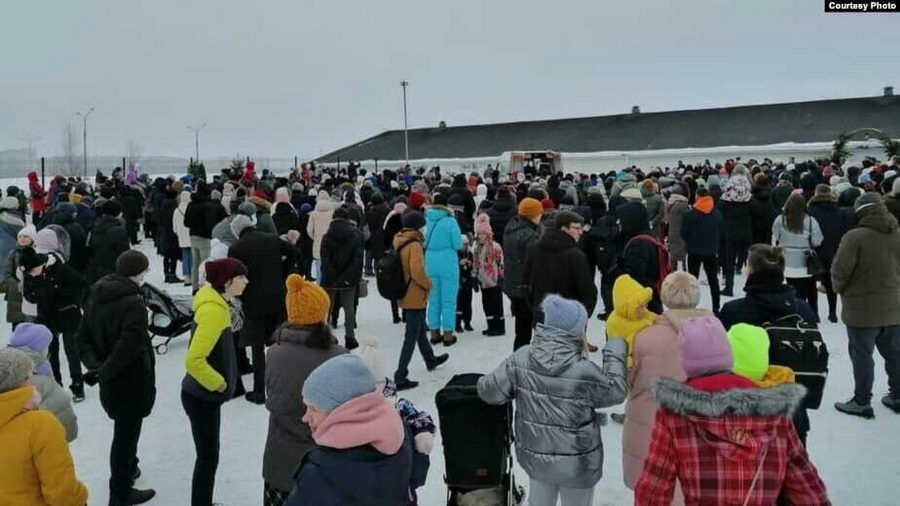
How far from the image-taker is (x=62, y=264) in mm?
6422

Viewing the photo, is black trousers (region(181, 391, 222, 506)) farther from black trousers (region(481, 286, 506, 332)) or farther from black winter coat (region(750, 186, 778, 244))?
black winter coat (region(750, 186, 778, 244))

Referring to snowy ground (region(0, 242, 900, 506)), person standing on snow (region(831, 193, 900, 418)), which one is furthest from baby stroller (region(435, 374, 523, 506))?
person standing on snow (region(831, 193, 900, 418))

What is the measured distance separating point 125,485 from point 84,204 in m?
8.21

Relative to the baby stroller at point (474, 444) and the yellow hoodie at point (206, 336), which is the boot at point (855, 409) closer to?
the baby stroller at point (474, 444)

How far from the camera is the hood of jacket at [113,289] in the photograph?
178 inches

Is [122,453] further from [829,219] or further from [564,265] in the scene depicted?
[829,219]

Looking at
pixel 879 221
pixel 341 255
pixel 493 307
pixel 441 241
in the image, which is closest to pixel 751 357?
pixel 879 221

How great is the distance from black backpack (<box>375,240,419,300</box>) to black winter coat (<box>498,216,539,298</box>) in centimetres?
112

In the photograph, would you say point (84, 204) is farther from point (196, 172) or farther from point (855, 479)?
point (196, 172)

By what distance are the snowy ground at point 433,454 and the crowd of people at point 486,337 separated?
0.77ft

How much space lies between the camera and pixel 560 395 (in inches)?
140

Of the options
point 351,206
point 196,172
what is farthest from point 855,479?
point 196,172

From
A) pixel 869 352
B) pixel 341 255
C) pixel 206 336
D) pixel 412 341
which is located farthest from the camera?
pixel 341 255

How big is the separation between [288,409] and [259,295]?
10.4ft
